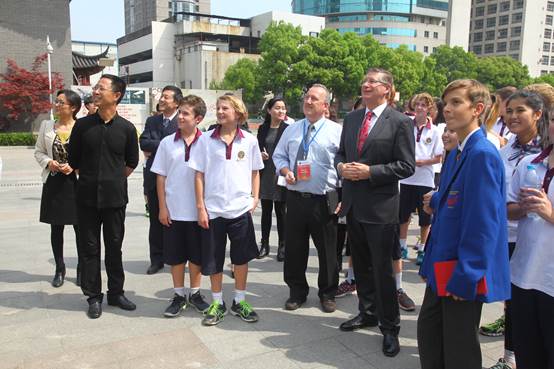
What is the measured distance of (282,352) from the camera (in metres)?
3.36

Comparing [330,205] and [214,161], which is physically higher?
[214,161]

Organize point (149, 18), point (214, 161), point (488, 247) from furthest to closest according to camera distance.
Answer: point (149, 18), point (214, 161), point (488, 247)

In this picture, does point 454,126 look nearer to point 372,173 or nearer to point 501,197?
point 501,197

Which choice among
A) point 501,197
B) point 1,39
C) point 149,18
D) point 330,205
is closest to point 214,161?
point 330,205

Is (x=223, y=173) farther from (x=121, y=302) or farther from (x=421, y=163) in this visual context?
(x=421, y=163)

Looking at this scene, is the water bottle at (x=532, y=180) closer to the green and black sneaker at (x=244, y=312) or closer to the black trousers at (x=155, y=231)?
the green and black sneaker at (x=244, y=312)

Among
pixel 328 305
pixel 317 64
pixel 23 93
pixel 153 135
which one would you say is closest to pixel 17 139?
pixel 23 93

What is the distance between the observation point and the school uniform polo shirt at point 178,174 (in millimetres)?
3979

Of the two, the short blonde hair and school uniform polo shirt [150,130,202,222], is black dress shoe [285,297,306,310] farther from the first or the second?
the short blonde hair

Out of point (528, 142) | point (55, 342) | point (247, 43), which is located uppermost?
point (247, 43)

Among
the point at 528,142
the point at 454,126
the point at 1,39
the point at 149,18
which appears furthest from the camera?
the point at 149,18

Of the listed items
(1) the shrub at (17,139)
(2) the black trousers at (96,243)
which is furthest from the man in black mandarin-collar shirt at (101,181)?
(1) the shrub at (17,139)

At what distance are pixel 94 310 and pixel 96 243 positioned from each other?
0.58 metres

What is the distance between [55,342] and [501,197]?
3271mm
